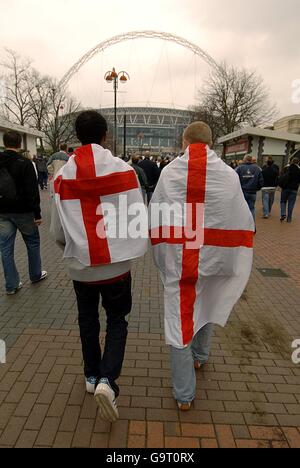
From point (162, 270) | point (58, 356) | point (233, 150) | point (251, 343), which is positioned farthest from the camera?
point (233, 150)

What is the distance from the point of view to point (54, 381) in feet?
8.99

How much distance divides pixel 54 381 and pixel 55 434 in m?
0.56

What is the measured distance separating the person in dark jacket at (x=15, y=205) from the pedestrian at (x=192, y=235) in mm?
2398

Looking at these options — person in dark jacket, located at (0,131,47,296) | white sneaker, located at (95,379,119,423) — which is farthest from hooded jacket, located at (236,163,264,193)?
white sneaker, located at (95,379,119,423)

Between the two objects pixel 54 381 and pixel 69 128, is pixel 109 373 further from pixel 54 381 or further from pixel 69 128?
pixel 69 128

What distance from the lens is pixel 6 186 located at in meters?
4.07

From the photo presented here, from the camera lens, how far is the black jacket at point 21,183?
4062 mm

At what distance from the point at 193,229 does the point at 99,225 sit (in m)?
0.64

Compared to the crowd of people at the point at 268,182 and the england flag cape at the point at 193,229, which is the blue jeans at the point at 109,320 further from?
the crowd of people at the point at 268,182

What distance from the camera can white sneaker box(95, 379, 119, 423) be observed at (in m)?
2.12

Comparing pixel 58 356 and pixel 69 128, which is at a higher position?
pixel 69 128

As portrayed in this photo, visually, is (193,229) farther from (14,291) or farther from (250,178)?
(250,178)
